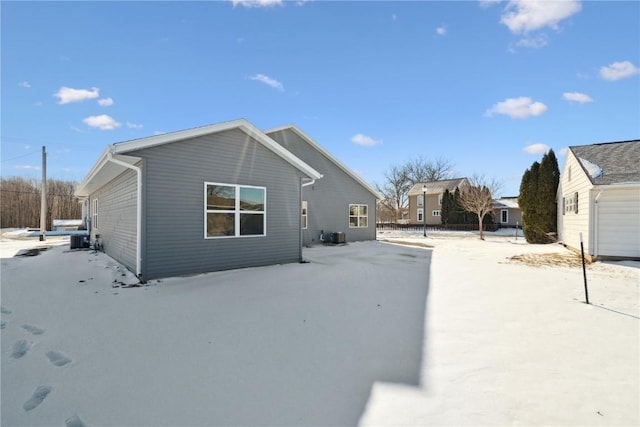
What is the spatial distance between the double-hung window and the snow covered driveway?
1681 mm

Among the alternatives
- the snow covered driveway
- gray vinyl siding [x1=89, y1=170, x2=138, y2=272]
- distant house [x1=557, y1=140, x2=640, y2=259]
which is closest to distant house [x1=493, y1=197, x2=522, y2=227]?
distant house [x1=557, y1=140, x2=640, y2=259]

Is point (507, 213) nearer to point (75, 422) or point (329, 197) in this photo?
point (329, 197)

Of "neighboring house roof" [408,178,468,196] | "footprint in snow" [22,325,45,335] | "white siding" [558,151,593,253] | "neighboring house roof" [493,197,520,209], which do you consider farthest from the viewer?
"neighboring house roof" [408,178,468,196]

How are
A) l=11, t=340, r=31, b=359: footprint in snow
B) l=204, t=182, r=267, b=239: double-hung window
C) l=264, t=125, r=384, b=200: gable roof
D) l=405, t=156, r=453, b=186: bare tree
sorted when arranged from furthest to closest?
l=405, t=156, r=453, b=186: bare tree → l=264, t=125, r=384, b=200: gable roof → l=204, t=182, r=267, b=239: double-hung window → l=11, t=340, r=31, b=359: footprint in snow

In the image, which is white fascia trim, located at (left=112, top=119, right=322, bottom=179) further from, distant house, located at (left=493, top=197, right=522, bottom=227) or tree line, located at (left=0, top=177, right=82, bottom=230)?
distant house, located at (left=493, top=197, right=522, bottom=227)

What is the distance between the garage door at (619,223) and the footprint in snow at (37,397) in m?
14.0

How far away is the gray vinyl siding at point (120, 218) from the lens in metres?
7.47

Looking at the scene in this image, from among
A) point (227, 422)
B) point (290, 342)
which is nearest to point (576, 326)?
point (290, 342)

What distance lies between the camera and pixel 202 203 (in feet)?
23.8

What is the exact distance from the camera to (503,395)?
8.34ft

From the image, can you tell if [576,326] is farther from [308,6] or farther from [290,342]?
[308,6]

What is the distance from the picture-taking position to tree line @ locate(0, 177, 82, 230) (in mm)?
29000

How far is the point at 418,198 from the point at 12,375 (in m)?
38.4

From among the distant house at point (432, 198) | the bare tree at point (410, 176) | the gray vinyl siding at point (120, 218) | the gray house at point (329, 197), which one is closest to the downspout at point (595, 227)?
the gray house at point (329, 197)
